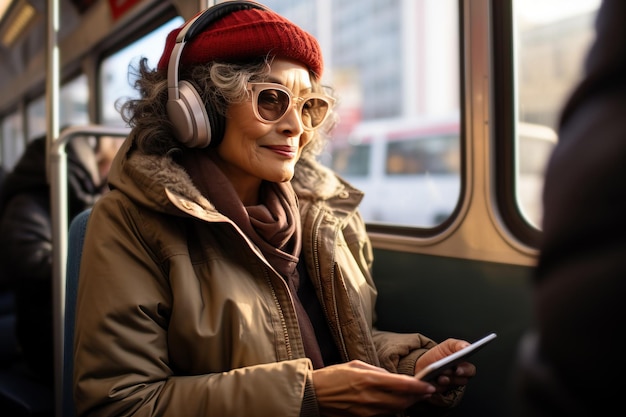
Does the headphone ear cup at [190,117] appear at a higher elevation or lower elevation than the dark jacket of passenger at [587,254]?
higher

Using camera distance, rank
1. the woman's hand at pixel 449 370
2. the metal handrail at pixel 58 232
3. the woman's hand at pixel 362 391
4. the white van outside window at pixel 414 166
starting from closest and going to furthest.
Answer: the woman's hand at pixel 362 391, the woman's hand at pixel 449 370, the white van outside window at pixel 414 166, the metal handrail at pixel 58 232

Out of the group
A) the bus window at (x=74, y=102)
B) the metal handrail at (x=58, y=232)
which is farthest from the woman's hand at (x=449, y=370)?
the bus window at (x=74, y=102)

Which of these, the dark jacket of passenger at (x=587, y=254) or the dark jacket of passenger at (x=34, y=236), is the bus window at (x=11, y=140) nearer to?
the dark jacket of passenger at (x=34, y=236)

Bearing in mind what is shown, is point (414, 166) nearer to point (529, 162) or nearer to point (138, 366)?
point (529, 162)

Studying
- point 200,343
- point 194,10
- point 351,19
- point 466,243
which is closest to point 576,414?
point 200,343

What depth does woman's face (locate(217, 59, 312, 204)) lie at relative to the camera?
145 centimetres

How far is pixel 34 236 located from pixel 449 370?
90.6 inches

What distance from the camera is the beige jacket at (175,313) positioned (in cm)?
116

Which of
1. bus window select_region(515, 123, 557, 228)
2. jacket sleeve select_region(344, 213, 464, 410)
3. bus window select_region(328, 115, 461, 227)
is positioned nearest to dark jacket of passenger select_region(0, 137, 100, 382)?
jacket sleeve select_region(344, 213, 464, 410)

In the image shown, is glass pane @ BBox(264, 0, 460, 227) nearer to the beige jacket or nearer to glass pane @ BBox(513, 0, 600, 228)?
glass pane @ BBox(513, 0, 600, 228)

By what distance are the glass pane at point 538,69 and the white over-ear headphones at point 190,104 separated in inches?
35.9

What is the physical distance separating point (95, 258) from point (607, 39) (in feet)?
3.64

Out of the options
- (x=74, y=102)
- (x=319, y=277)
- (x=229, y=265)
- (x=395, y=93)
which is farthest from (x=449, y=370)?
(x=395, y=93)

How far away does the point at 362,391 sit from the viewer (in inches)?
44.7
